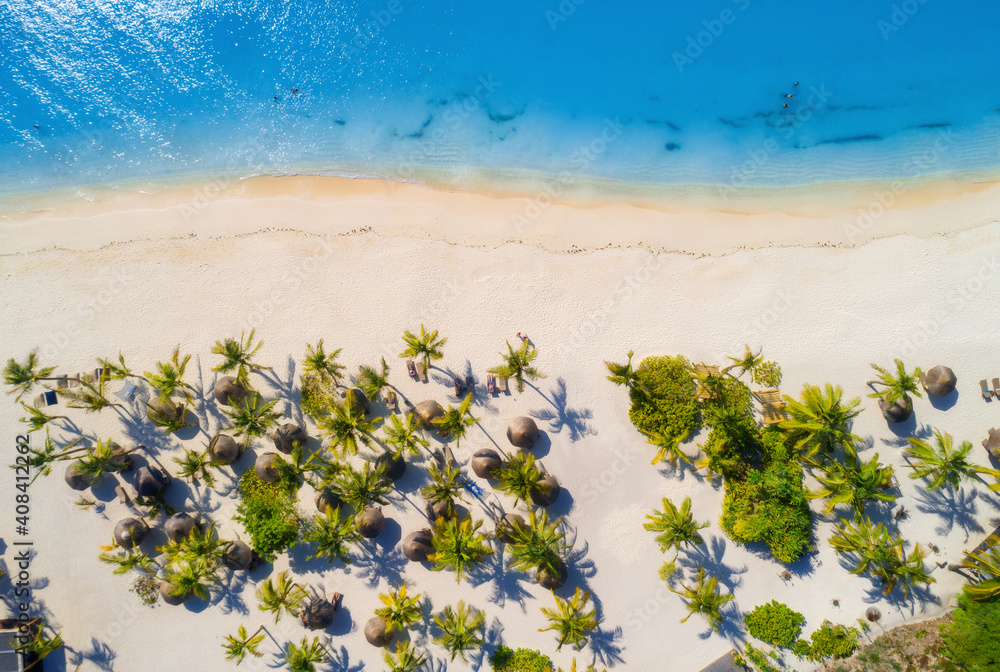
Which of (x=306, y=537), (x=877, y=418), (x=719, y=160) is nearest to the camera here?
(x=306, y=537)

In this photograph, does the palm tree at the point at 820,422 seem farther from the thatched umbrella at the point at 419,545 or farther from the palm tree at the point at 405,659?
the palm tree at the point at 405,659

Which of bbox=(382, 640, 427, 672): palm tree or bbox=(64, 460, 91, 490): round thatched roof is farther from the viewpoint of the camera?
bbox=(64, 460, 91, 490): round thatched roof

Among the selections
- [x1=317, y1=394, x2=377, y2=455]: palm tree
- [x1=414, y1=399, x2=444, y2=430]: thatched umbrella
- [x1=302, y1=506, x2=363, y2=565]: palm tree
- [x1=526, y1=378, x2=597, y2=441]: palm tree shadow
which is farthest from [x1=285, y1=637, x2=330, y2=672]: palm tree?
[x1=526, y1=378, x2=597, y2=441]: palm tree shadow

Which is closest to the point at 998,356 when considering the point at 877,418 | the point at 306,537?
the point at 877,418

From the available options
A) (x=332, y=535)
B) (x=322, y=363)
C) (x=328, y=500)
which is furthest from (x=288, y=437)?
(x=332, y=535)

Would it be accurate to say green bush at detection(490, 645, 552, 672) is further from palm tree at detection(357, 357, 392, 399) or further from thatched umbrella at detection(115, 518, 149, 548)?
thatched umbrella at detection(115, 518, 149, 548)

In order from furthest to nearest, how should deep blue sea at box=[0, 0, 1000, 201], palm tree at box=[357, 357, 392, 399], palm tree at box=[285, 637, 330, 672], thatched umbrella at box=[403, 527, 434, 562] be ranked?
1. deep blue sea at box=[0, 0, 1000, 201]
2. palm tree at box=[357, 357, 392, 399]
3. thatched umbrella at box=[403, 527, 434, 562]
4. palm tree at box=[285, 637, 330, 672]

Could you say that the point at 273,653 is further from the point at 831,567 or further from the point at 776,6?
the point at 776,6


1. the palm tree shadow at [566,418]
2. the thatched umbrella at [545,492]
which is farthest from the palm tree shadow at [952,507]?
the thatched umbrella at [545,492]
